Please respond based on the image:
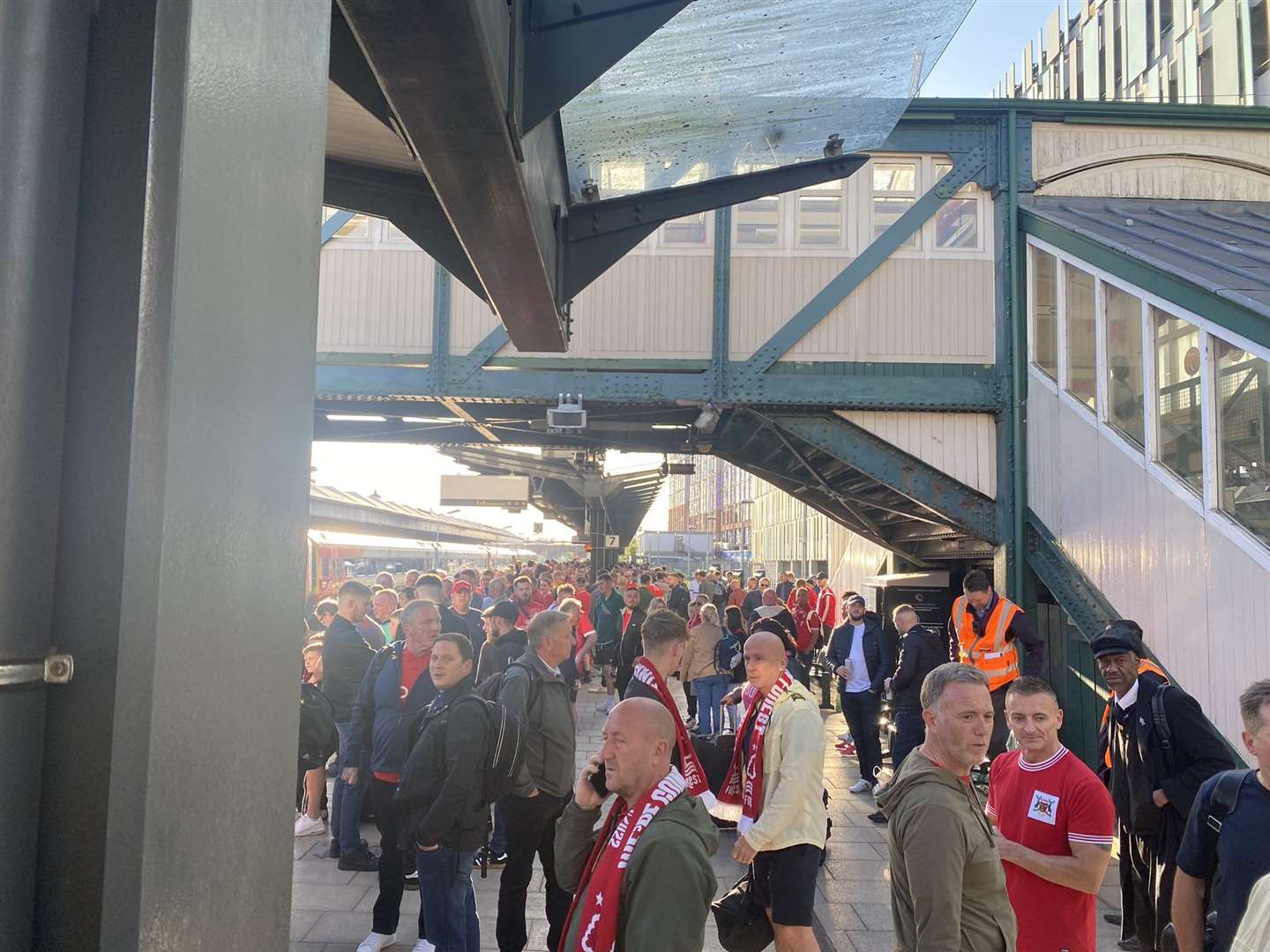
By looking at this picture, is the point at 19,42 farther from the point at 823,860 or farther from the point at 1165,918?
the point at 823,860

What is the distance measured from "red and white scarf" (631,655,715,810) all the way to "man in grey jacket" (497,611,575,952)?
509 millimetres

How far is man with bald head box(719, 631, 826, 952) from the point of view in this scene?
4715 millimetres

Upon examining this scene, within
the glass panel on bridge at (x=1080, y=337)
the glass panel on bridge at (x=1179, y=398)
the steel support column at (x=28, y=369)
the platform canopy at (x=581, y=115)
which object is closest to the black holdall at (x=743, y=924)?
the platform canopy at (x=581, y=115)

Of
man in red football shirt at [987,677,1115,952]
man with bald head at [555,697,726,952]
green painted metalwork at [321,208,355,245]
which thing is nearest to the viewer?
man with bald head at [555,697,726,952]

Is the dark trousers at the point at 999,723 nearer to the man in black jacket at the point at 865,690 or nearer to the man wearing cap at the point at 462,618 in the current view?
the man in black jacket at the point at 865,690

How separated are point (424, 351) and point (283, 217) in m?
12.4

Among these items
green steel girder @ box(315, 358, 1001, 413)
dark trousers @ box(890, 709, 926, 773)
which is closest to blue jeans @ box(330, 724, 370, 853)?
dark trousers @ box(890, 709, 926, 773)

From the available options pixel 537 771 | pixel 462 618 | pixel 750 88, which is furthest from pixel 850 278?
pixel 537 771

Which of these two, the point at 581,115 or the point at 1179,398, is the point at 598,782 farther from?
the point at 1179,398

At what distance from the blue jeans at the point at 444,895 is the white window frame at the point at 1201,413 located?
6.44m

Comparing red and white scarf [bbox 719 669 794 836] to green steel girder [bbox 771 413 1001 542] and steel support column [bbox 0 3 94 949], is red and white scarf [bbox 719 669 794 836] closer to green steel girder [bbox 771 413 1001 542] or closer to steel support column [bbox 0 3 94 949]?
steel support column [bbox 0 3 94 949]

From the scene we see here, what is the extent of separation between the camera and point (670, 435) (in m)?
17.1

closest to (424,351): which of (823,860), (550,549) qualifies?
(823,860)

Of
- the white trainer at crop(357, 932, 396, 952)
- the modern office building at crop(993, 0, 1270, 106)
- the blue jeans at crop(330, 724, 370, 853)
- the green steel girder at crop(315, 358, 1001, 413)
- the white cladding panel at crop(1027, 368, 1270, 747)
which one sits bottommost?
the white trainer at crop(357, 932, 396, 952)
